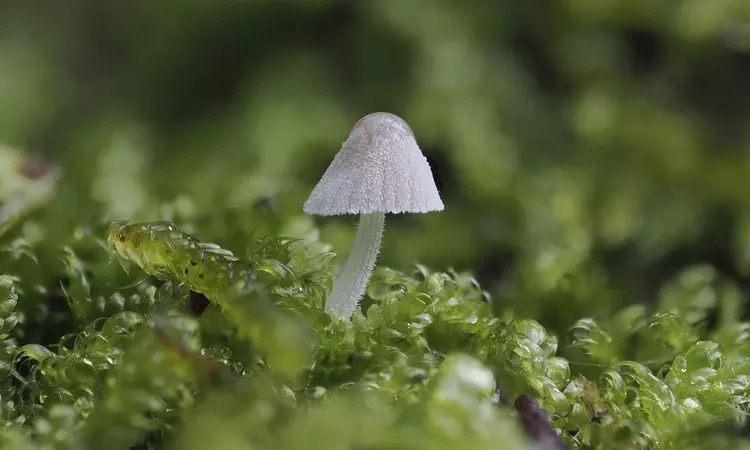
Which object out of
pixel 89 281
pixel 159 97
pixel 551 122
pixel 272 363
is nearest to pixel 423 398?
pixel 272 363

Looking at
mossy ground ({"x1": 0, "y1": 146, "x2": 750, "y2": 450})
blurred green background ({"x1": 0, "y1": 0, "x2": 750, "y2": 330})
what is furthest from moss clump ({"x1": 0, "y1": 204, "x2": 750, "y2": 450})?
blurred green background ({"x1": 0, "y1": 0, "x2": 750, "y2": 330})

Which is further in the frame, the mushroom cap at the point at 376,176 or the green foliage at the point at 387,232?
the mushroom cap at the point at 376,176

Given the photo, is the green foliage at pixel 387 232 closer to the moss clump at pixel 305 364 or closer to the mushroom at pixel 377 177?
the moss clump at pixel 305 364

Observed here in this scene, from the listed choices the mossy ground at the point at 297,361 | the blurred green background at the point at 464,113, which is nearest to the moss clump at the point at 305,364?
the mossy ground at the point at 297,361

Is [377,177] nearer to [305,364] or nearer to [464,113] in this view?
[305,364]

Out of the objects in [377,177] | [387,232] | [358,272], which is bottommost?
[387,232]

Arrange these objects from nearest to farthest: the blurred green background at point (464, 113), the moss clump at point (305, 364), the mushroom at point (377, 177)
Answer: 1. the moss clump at point (305, 364)
2. the mushroom at point (377, 177)
3. the blurred green background at point (464, 113)

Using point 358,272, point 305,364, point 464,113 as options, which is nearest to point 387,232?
point 464,113
